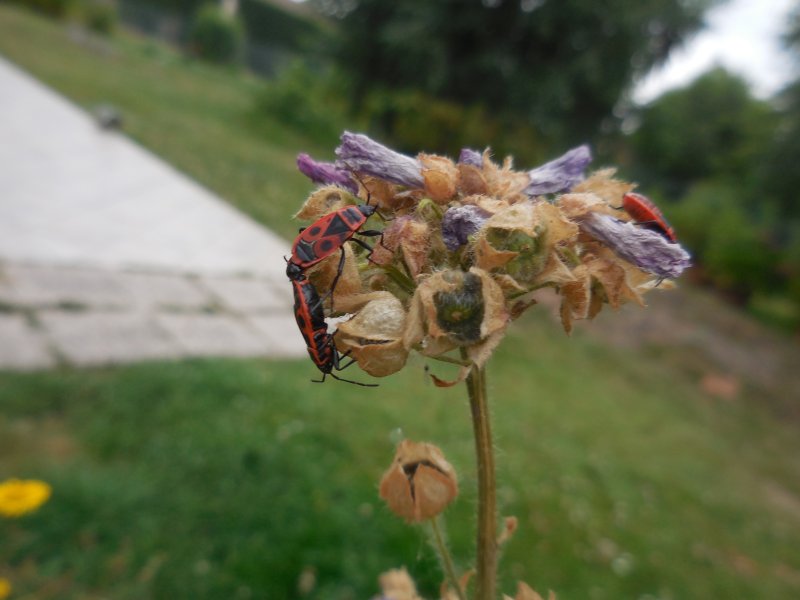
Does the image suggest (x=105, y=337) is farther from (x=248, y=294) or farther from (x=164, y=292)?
(x=248, y=294)

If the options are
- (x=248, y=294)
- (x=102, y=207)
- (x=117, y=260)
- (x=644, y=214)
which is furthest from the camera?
(x=102, y=207)

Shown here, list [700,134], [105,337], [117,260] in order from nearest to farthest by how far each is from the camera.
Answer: [105,337] → [117,260] → [700,134]

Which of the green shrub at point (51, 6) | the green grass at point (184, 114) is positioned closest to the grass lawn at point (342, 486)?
the green grass at point (184, 114)

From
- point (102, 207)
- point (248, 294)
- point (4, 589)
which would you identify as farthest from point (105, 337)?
point (102, 207)

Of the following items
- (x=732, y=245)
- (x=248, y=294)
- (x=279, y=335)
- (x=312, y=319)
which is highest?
(x=732, y=245)

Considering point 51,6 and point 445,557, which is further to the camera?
point 51,6

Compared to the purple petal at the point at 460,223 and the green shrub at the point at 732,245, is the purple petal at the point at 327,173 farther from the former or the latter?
the green shrub at the point at 732,245
